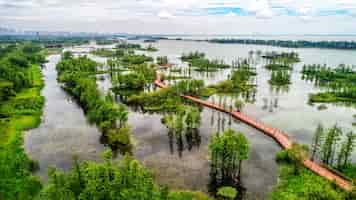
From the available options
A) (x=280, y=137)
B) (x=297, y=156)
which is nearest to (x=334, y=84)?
(x=280, y=137)

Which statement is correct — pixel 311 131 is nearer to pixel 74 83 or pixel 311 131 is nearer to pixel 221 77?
pixel 221 77

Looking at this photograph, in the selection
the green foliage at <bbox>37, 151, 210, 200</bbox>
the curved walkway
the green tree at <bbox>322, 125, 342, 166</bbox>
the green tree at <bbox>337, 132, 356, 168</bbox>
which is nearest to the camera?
the green foliage at <bbox>37, 151, 210, 200</bbox>

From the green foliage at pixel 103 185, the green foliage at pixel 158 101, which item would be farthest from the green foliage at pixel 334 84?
the green foliage at pixel 103 185

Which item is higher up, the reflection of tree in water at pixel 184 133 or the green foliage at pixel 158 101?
the green foliage at pixel 158 101

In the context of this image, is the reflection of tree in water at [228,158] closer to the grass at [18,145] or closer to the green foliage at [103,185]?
the green foliage at [103,185]

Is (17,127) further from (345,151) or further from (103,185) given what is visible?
(345,151)

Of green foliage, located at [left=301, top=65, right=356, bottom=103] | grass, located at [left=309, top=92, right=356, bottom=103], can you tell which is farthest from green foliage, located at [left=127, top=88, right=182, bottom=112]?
green foliage, located at [left=301, top=65, right=356, bottom=103]

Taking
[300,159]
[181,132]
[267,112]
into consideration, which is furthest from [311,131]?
[181,132]

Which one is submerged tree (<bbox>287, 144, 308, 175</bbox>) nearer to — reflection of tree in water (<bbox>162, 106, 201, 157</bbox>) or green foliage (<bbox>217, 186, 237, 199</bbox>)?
green foliage (<bbox>217, 186, 237, 199</bbox>)
